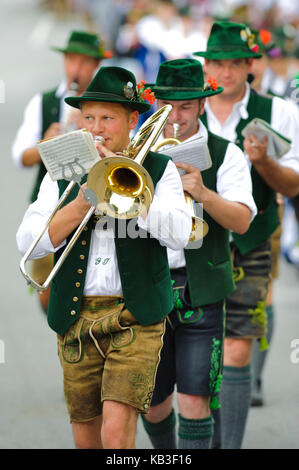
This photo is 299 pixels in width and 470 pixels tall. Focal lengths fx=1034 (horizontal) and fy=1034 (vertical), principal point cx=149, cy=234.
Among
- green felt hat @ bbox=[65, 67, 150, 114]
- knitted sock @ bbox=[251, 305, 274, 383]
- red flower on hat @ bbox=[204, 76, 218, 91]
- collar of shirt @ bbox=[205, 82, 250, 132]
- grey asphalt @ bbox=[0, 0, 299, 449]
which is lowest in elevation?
grey asphalt @ bbox=[0, 0, 299, 449]

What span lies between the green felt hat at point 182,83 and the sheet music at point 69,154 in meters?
1.11

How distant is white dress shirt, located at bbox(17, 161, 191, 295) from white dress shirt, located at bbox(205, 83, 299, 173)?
54.0 inches

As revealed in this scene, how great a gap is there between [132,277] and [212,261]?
83 centimetres

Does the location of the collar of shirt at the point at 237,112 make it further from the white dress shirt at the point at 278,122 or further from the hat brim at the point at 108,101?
the hat brim at the point at 108,101

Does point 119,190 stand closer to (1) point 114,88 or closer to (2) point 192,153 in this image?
(1) point 114,88

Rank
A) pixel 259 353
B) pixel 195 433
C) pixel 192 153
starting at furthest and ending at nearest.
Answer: pixel 259 353
pixel 195 433
pixel 192 153

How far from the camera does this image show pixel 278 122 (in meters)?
5.44

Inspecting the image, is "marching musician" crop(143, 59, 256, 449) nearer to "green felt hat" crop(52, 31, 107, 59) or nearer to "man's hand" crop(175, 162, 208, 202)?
"man's hand" crop(175, 162, 208, 202)

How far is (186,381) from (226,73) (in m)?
1.72

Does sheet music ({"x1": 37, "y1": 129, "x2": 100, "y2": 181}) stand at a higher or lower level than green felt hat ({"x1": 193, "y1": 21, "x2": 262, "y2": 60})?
higher

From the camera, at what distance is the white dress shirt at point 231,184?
4617 mm

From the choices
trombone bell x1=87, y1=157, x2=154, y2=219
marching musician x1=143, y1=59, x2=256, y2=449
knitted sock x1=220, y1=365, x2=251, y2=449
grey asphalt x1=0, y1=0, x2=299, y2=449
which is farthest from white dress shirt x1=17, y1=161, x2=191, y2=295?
grey asphalt x1=0, y1=0, x2=299, y2=449

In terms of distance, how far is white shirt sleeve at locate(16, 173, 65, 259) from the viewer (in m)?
3.91

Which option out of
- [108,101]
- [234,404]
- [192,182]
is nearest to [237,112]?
[192,182]
